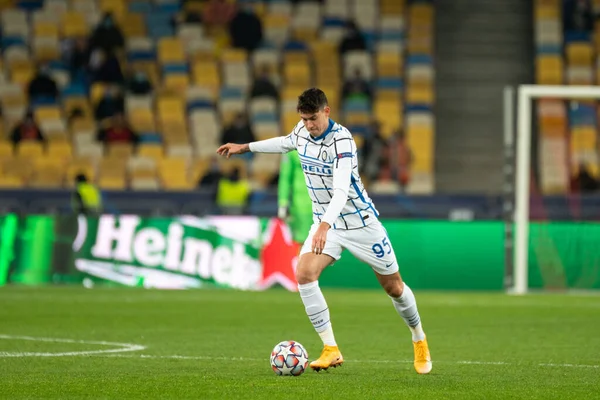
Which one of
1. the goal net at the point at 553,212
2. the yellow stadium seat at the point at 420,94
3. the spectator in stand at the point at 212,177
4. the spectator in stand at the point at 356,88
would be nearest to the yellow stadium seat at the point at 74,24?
the spectator in stand at the point at 356,88

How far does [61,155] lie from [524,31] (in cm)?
1027

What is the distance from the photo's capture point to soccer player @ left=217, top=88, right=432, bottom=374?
30.9 feet

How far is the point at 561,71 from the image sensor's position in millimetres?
27438

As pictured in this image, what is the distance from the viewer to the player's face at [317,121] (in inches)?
366

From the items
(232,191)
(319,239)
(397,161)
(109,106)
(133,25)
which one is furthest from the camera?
(133,25)

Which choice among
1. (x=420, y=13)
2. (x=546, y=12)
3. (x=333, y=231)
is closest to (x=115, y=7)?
(x=420, y=13)

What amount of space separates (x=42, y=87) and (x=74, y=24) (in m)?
2.67

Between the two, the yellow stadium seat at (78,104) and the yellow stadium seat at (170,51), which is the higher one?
the yellow stadium seat at (170,51)

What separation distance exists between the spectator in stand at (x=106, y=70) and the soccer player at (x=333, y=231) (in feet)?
62.0

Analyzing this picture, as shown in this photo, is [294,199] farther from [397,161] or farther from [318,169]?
[318,169]

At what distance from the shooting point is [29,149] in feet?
87.5

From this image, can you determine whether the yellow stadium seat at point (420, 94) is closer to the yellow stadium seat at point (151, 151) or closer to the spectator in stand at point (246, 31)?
the spectator in stand at point (246, 31)

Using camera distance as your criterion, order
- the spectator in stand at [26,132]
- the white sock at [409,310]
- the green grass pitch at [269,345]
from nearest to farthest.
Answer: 1. the green grass pitch at [269,345]
2. the white sock at [409,310]
3. the spectator in stand at [26,132]

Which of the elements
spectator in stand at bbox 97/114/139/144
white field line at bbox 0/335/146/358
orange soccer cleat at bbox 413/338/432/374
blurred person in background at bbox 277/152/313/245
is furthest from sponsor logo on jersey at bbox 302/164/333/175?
spectator in stand at bbox 97/114/139/144
